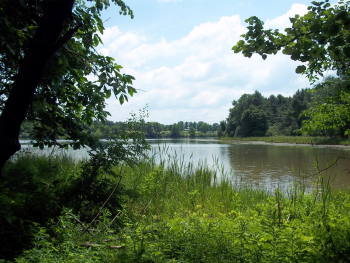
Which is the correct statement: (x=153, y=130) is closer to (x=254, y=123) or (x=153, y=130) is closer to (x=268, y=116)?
(x=254, y=123)

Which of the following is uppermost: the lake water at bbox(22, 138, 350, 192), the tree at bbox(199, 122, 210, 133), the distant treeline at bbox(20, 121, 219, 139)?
the tree at bbox(199, 122, 210, 133)

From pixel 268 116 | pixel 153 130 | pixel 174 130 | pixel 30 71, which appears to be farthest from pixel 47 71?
pixel 174 130

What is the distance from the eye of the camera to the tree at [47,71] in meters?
1.60

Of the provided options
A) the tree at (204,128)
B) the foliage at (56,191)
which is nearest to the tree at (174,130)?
the tree at (204,128)

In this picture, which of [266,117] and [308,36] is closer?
[308,36]

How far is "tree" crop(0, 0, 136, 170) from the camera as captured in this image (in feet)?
5.25

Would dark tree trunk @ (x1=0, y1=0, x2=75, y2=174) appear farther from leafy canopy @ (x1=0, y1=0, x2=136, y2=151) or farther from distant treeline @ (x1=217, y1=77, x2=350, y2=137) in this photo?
distant treeline @ (x1=217, y1=77, x2=350, y2=137)

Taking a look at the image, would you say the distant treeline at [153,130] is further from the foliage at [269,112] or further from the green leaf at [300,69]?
the foliage at [269,112]

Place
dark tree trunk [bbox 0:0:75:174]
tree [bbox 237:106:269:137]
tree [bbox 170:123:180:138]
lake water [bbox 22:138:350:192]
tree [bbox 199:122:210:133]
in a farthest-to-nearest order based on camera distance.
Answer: tree [bbox 199:122:210:133] → tree [bbox 170:123:180:138] → tree [bbox 237:106:269:137] → lake water [bbox 22:138:350:192] → dark tree trunk [bbox 0:0:75:174]

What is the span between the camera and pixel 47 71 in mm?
2330

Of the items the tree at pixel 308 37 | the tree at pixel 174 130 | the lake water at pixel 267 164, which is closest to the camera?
the tree at pixel 308 37

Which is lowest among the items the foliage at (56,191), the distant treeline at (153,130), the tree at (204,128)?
the foliage at (56,191)

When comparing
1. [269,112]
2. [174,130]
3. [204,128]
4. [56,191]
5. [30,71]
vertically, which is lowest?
[56,191]

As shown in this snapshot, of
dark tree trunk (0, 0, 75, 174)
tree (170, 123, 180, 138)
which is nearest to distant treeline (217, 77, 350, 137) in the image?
tree (170, 123, 180, 138)
